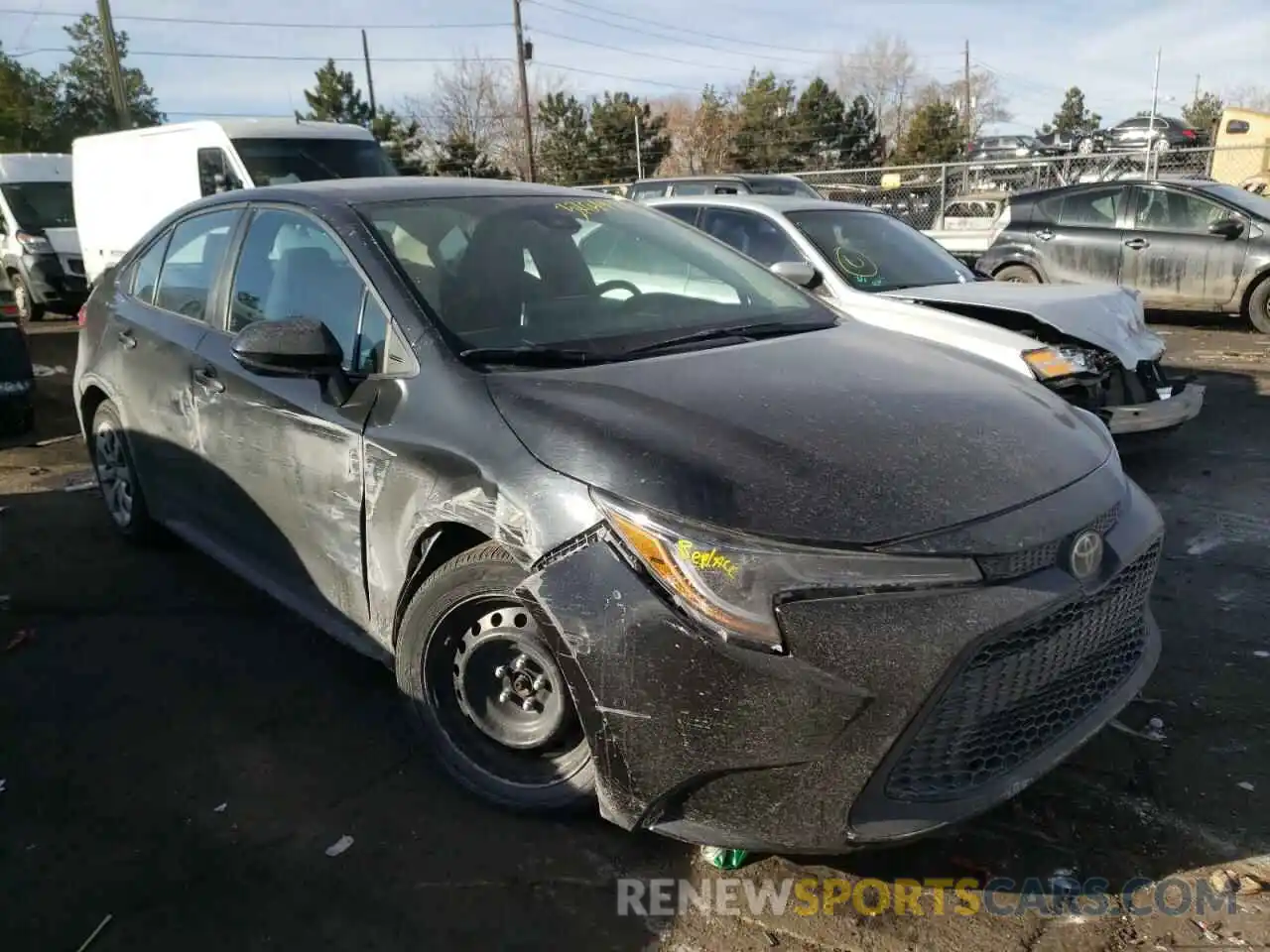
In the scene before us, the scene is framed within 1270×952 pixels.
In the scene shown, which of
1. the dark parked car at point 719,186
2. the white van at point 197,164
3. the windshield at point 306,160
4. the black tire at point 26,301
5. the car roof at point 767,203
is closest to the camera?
the car roof at point 767,203

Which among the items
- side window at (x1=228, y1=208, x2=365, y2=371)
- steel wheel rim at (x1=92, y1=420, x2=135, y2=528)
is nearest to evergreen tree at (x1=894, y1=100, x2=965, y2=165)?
steel wheel rim at (x1=92, y1=420, x2=135, y2=528)

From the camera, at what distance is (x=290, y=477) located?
3363 millimetres

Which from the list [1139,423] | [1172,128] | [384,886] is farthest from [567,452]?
[1172,128]

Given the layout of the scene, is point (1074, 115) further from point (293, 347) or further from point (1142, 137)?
point (293, 347)

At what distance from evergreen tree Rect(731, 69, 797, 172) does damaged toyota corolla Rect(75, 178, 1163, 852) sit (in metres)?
43.0

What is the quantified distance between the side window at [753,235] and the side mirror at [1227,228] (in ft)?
21.2

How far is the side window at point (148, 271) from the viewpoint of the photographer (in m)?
4.52

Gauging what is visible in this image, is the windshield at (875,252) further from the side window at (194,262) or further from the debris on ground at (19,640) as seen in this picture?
the debris on ground at (19,640)

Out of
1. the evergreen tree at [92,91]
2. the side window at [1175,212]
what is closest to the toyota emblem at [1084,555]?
the side window at [1175,212]

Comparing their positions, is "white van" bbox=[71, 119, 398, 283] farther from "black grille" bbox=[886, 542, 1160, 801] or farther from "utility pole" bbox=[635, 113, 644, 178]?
"utility pole" bbox=[635, 113, 644, 178]

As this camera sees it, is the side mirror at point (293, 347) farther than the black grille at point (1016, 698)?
Yes

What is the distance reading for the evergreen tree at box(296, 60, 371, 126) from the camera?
43688 millimetres

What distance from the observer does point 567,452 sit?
7.98ft

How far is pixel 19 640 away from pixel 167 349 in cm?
135
